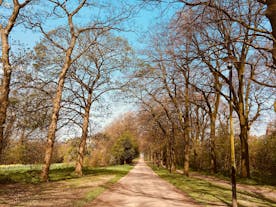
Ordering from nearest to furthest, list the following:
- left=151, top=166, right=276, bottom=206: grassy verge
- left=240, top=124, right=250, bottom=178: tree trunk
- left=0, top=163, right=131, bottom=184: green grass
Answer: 1. left=151, top=166, right=276, bottom=206: grassy verge
2. left=0, top=163, right=131, bottom=184: green grass
3. left=240, top=124, right=250, bottom=178: tree trunk

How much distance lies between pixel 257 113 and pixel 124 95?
53.5ft

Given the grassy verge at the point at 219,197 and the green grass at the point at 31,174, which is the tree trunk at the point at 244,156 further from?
the green grass at the point at 31,174

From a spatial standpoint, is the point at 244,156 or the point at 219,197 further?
the point at 244,156

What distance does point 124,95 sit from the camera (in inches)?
1022

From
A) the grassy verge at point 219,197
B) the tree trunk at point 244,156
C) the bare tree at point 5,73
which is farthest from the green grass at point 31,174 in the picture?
the tree trunk at point 244,156

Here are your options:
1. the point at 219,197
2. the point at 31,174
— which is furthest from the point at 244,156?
the point at 31,174

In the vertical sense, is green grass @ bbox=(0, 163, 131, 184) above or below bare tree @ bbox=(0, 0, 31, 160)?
below

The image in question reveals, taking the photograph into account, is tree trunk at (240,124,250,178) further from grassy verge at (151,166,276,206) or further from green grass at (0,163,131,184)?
green grass at (0,163,131,184)

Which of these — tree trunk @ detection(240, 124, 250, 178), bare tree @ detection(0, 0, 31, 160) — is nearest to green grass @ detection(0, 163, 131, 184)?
bare tree @ detection(0, 0, 31, 160)

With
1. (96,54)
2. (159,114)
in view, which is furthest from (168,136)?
(96,54)

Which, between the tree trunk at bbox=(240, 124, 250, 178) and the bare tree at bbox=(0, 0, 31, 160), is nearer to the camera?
the bare tree at bbox=(0, 0, 31, 160)

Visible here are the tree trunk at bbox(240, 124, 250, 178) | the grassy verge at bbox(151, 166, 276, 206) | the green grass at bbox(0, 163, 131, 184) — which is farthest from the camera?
the tree trunk at bbox(240, 124, 250, 178)

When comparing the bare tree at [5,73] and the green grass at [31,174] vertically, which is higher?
the bare tree at [5,73]

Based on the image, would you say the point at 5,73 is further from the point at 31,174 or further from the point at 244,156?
the point at 244,156
